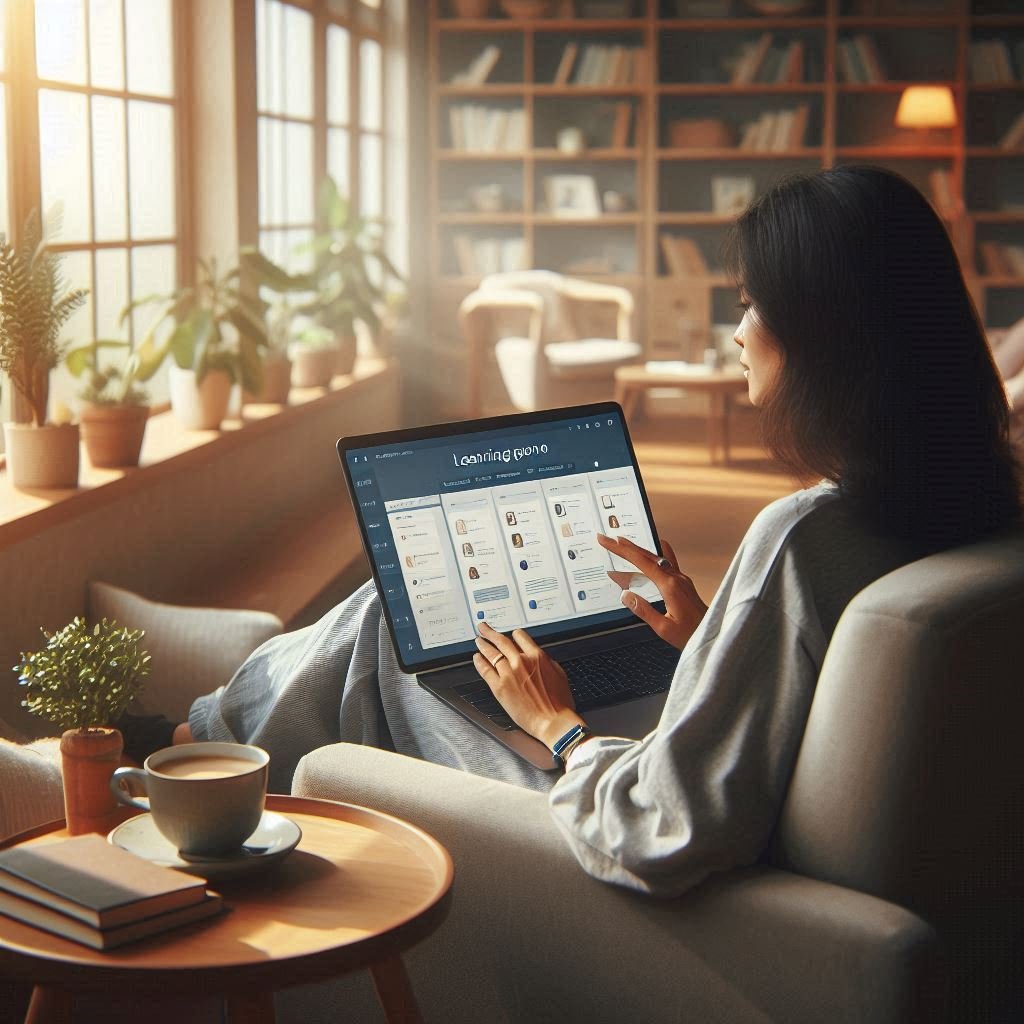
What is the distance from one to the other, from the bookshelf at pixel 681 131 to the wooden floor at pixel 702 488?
0.70m

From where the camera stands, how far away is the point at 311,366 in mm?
5172

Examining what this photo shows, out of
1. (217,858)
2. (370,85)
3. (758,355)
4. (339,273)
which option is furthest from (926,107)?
(217,858)

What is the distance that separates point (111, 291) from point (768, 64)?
17.6ft

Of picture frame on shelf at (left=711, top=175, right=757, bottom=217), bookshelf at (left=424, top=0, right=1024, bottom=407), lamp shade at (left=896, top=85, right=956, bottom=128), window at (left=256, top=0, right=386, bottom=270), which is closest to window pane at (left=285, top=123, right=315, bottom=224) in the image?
window at (left=256, top=0, right=386, bottom=270)

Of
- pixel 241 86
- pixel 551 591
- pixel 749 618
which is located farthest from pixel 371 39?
pixel 749 618

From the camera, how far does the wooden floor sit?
518 cm

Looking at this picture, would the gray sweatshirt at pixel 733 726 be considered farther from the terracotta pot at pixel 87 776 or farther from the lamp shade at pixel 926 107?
the lamp shade at pixel 926 107

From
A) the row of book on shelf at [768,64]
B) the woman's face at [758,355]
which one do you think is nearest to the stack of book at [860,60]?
the row of book on shelf at [768,64]

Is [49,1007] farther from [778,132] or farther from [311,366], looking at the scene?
[778,132]

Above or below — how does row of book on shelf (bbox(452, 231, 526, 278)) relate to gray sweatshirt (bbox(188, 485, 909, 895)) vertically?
above

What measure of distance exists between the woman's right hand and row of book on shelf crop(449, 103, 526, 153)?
6.64 metres

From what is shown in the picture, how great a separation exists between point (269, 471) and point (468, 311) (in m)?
3.10

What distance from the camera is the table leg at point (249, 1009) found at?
46.0 inches

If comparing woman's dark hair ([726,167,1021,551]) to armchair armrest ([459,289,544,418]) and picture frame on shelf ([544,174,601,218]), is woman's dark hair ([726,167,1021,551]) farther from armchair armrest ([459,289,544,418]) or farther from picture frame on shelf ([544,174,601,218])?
picture frame on shelf ([544,174,601,218])
